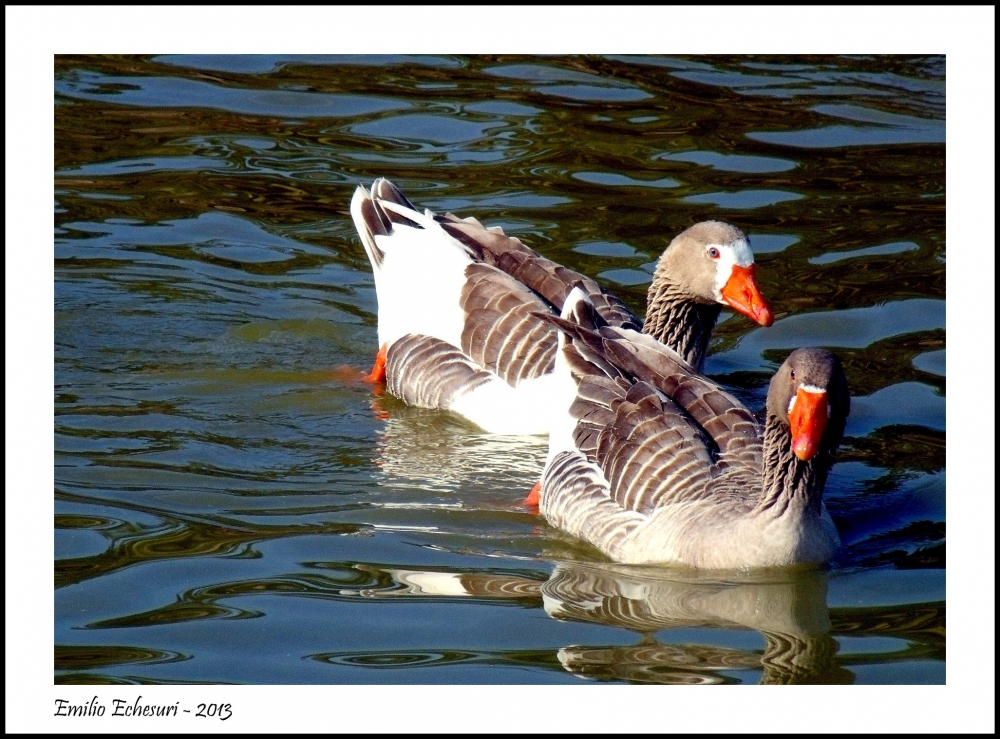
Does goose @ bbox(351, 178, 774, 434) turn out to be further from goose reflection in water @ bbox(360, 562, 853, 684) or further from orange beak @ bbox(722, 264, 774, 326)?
goose reflection in water @ bbox(360, 562, 853, 684)

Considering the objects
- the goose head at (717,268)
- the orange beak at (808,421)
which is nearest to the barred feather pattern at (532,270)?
the goose head at (717,268)

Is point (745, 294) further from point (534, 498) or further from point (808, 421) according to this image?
point (808, 421)

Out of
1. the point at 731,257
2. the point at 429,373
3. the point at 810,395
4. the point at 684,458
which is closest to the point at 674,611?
the point at 684,458

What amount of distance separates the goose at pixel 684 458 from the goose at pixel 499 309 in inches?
19.6

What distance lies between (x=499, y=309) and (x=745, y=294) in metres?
1.81

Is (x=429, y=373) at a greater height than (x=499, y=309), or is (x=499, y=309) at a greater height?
(x=499, y=309)

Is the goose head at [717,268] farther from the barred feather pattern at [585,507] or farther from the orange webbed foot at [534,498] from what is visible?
the orange webbed foot at [534,498]

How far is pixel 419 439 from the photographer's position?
9797 mm

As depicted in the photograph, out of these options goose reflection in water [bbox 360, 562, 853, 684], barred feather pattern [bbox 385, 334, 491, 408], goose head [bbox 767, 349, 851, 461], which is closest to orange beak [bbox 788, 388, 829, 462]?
goose head [bbox 767, 349, 851, 461]

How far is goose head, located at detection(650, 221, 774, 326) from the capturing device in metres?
9.20

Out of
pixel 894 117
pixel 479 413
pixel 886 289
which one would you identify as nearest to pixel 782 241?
pixel 886 289

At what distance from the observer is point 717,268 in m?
9.42

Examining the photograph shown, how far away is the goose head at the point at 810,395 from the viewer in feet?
23.0

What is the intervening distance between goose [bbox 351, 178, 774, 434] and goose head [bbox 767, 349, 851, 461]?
5.75 feet
